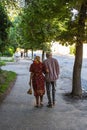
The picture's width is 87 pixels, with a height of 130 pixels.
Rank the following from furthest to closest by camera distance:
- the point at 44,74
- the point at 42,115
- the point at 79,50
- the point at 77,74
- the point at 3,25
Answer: the point at 3,25, the point at 77,74, the point at 79,50, the point at 44,74, the point at 42,115

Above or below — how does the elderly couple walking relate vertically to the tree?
below

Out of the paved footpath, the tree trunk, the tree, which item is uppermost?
the tree

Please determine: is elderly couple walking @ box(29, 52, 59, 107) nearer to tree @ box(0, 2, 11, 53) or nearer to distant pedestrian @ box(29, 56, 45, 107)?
distant pedestrian @ box(29, 56, 45, 107)

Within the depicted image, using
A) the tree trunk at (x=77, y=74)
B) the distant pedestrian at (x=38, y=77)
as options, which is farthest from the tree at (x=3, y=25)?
the distant pedestrian at (x=38, y=77)

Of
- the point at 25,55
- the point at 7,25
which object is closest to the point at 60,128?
the point at 7,25

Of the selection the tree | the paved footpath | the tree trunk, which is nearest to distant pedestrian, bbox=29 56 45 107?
the paved footpath

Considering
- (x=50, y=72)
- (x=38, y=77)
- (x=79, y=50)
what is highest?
(x=79, y=50)

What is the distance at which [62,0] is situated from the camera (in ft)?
49.9

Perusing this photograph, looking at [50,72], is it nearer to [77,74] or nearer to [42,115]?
[42,115]

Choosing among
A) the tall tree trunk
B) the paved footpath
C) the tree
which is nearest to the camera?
the paved footpath

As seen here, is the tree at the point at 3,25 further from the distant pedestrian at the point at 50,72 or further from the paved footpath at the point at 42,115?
the distant pedestrian at the point at 50,72

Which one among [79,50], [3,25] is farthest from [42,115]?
[3,25]

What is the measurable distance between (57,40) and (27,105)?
3849 millimetres

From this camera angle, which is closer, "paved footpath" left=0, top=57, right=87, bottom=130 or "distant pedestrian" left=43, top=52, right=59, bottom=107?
"paved footpath" left=0, top=57, right=87, bottom=130
